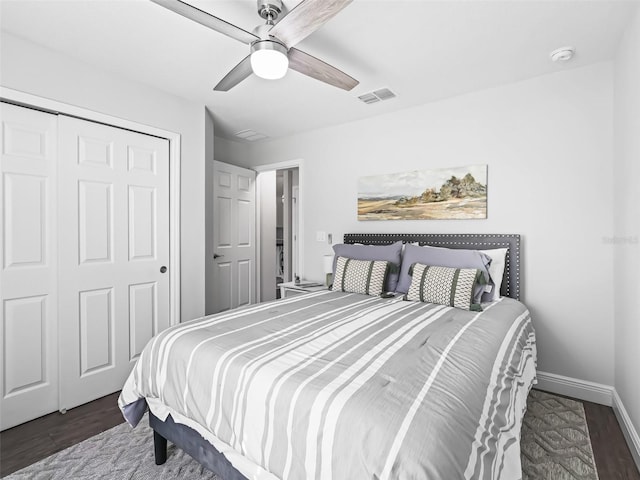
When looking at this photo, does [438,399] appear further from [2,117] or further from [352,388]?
[2,117]

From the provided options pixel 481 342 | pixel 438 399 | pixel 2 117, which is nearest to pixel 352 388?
pixel 438 399

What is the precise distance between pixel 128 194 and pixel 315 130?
2.14m

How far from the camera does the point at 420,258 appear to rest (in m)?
2.75

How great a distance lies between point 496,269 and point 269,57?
86.2 inches

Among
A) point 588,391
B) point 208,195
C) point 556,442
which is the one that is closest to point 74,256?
point 208,195

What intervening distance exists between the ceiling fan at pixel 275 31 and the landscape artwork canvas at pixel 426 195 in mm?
1537

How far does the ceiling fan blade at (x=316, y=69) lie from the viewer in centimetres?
184

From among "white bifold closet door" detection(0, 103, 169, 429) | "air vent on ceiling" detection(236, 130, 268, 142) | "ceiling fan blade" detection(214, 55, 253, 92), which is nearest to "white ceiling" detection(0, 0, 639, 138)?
"ceiling fan blade" detection(214, 55, 253, 92)

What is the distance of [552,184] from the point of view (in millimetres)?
2549

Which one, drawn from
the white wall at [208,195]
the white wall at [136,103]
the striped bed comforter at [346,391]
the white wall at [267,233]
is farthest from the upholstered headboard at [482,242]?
the white wall at [267,233]

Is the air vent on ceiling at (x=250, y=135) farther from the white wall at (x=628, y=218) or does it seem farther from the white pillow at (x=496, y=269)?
the white wall at (x=628, y=218)

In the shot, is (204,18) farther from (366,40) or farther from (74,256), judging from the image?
(74,256)

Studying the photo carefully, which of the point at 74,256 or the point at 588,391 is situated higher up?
the point at 74,256

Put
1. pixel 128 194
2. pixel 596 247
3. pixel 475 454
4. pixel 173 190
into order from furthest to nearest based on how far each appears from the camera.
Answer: pixel 173 190 < pixel 128 194 < pixel 596 247 < pixel 475 454
